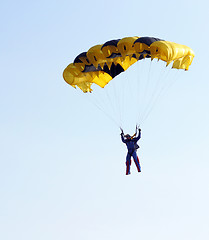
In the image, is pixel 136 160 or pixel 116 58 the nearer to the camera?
pixel 116 58

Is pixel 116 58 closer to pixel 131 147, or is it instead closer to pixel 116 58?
pixel 116 58

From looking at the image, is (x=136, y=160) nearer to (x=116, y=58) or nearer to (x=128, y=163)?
(x=128, y=163)

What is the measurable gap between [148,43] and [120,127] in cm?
440

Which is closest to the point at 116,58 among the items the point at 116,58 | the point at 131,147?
the point at 116,58

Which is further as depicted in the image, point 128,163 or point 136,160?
point 128,163

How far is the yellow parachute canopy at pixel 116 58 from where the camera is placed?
36.8m

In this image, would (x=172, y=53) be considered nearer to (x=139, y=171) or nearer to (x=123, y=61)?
(x=123, y=61)

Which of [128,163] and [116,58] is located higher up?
[116,58]

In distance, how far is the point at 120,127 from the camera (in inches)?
1516

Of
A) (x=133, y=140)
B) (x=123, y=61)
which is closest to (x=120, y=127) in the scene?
(x=133, y=140)

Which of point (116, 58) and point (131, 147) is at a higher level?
point (116, 58)

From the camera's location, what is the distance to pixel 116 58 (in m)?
38.0

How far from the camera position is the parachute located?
36.8m

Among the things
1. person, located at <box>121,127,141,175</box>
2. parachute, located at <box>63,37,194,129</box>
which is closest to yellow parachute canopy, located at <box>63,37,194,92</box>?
parachute, located at <box>63,37,194,129</box>
